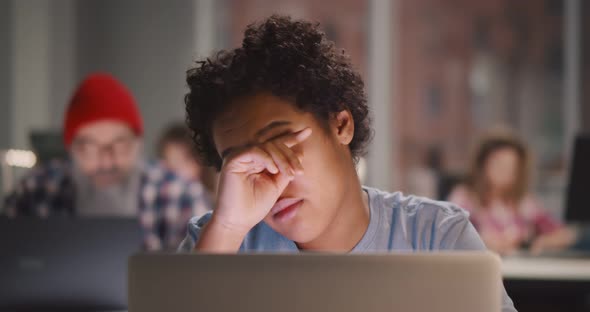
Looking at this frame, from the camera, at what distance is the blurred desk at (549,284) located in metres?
2.44

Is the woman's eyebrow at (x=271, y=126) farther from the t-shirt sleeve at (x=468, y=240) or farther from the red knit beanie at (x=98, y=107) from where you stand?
the red knit beanie at (x=98, y=107)

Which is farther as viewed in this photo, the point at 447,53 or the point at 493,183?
the point at 447,53

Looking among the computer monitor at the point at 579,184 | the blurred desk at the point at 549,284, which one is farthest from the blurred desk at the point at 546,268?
the computer monitor at the point at 579,184

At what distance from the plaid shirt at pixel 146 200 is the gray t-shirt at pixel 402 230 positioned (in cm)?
143

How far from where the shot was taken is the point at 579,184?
109 inches

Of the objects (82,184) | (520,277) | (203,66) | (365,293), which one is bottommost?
(520,277)

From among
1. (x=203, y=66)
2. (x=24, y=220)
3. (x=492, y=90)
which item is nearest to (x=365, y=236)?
(x=203, y=66)

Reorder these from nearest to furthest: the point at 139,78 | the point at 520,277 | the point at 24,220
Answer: the point at 24,220
the point at 520,277
the point at 139,78

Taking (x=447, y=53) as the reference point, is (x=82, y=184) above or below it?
below

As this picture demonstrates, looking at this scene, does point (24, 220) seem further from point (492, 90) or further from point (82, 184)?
point (492, 90)

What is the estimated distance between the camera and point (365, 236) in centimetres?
121

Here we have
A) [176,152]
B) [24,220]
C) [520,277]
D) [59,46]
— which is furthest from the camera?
[59,46]

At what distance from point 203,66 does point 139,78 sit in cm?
496

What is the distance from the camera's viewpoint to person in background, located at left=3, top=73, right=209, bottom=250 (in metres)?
2.60
